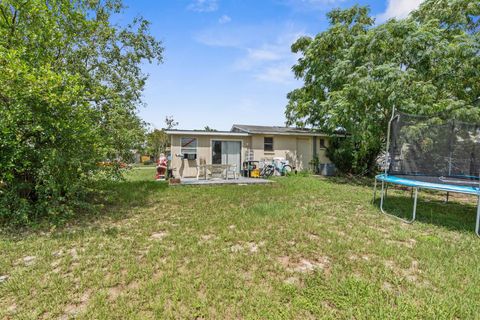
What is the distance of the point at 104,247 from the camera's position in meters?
3.63

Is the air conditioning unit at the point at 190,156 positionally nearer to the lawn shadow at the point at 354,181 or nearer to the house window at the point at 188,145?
the house window at the point at 188,145

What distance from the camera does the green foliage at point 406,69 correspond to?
859 cm

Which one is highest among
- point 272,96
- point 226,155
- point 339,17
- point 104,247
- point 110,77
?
point 339,17

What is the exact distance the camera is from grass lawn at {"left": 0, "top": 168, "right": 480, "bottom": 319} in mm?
2277

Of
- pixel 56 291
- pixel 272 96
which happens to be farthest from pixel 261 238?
pixel 272 96

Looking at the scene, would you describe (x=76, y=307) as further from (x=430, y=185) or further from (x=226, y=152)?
(x=226, y=152)

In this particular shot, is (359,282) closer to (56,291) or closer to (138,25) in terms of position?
(56,291)

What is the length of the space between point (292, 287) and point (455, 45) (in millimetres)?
10949

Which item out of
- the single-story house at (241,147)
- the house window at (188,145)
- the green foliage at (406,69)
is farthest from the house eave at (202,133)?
the green foliage at (406,69)

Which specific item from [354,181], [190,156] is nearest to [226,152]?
[190,156]

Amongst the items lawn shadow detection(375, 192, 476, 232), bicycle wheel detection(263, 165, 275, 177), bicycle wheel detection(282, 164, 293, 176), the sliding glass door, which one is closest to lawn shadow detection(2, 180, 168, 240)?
the sliding glass door

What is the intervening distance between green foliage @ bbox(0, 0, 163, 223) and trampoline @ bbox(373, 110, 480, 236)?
22.7ft

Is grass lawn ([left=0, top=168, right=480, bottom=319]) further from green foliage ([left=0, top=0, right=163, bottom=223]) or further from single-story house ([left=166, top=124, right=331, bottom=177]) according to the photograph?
single-story house ([left=166, top=124, right=331, bottom=177])

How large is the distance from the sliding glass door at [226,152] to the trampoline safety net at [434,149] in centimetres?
821
